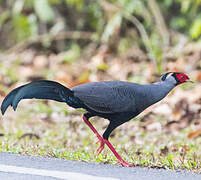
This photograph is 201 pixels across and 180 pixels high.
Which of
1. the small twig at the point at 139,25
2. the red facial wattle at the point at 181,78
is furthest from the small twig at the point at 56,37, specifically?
the red facial wattle at the point at 181,78

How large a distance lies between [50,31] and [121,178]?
9892mm

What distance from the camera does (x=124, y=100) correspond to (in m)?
4.58

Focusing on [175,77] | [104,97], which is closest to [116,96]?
[104,97]

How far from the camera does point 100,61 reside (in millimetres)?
11453

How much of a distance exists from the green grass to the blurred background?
16 millimetres

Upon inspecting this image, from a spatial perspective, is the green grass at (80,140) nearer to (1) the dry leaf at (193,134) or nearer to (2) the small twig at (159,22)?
(1) the dry leaf at (193,134)

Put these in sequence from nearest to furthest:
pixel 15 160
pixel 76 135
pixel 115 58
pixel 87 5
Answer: pixel 15 160
pixel 76 135
pixel 115 58
pixel 87 5

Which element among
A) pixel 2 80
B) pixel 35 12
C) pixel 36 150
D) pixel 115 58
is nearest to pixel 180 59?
pixel 115 58

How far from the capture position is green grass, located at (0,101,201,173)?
194 inches

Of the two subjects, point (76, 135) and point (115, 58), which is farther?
point (115, 58)

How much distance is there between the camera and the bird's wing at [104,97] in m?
4.52

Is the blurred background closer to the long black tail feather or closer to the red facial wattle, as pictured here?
the long black tail feather

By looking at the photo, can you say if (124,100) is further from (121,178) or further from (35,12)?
(35,12)

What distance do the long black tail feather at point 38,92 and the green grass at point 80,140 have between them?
0.63 m
